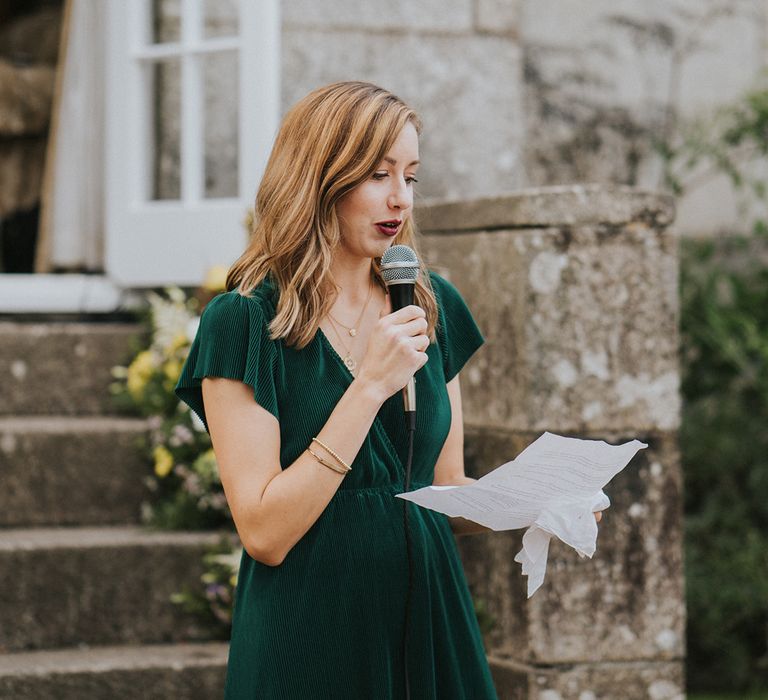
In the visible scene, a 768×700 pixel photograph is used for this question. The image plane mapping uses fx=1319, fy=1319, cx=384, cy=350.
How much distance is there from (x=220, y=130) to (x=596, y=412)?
2266mm

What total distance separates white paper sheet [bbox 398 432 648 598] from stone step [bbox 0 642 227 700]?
5.15ft

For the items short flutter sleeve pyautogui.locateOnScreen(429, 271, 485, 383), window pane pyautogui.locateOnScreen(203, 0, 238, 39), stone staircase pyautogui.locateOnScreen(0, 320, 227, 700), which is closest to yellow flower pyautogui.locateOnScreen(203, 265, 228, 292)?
stone staircase pyautogui.locateOnScreen(0, 320, 227, 700)

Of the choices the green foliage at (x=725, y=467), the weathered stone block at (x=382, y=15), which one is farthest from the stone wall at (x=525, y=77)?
the green foliage at (x=725, y=467)

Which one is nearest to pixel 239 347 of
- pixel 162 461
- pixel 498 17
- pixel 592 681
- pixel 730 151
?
pixel 592 681

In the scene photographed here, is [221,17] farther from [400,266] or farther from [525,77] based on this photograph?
[400,266]

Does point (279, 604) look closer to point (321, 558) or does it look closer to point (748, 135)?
point (321, 558)

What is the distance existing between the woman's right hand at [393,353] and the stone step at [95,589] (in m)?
1.96

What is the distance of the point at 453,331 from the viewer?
103 inches

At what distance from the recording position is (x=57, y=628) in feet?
12.7

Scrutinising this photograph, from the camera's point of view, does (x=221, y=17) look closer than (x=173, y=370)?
No

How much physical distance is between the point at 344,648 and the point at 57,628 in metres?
1.86

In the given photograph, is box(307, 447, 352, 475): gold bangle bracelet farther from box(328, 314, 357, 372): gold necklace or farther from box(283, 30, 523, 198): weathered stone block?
box(283, 30, 523, 198): weathered stone block

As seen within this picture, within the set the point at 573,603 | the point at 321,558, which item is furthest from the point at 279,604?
the point at 573,603

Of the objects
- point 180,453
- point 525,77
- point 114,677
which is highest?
point 525,77
